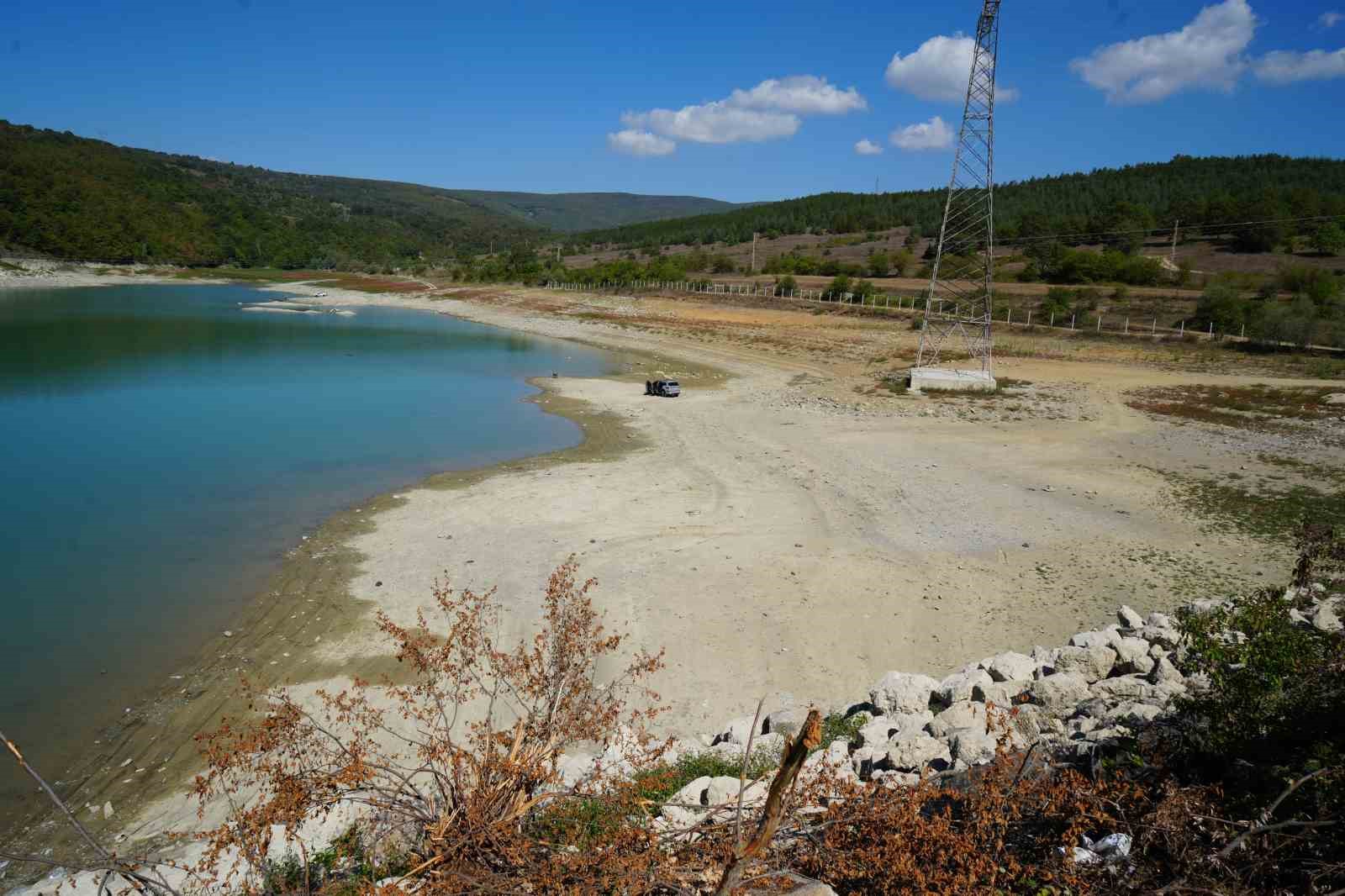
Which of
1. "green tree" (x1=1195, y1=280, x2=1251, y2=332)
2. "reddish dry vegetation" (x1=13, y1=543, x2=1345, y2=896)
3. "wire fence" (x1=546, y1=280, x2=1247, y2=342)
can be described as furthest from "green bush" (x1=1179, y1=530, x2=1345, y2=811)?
"green tree" (x1=1195, y1=280, x2=1251, y2=332)

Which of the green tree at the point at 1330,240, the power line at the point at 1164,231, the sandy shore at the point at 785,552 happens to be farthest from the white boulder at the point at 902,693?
the power line at the point at 1164,231

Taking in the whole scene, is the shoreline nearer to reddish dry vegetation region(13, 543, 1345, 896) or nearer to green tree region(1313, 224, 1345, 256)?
reddish dry vegetation region(13, 543, 1345, 896)

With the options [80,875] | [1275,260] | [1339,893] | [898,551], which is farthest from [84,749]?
[1275,260]

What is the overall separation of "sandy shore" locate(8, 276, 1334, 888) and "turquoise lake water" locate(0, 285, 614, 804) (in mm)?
1291

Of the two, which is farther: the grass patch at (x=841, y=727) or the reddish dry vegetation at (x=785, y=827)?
the grass patch at (x=841, y=727)

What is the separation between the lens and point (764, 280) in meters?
74.4

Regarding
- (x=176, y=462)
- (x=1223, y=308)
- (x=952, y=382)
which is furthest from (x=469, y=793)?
(x=1223, y=308)

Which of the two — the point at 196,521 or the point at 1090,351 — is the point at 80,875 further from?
the point at 1090,351

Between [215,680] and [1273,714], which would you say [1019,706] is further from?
[215,680]

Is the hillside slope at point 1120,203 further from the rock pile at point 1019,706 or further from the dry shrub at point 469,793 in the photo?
the dry shrub at point 469,793

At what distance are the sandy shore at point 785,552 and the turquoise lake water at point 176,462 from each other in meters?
1.29

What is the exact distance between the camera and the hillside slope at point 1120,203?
62.2 metres

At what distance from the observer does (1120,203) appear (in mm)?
69562

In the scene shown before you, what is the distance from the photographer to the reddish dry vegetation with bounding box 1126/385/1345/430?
906 inches
